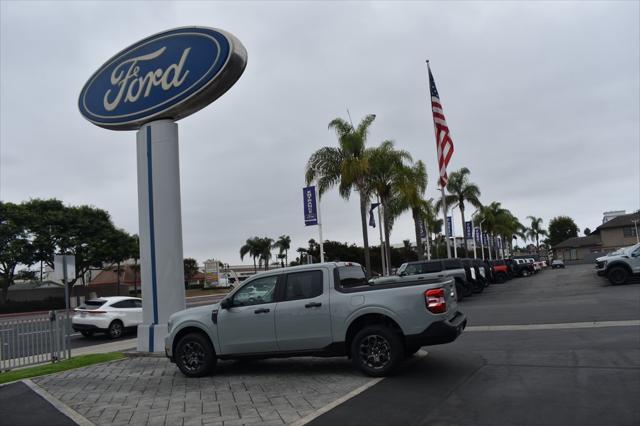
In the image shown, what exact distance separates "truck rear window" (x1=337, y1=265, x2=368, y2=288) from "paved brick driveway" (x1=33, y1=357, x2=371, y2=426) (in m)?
1.41

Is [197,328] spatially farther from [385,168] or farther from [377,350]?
[385,168]

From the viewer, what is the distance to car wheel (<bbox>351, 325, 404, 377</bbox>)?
302 inches

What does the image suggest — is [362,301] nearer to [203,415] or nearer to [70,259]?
[203,415]

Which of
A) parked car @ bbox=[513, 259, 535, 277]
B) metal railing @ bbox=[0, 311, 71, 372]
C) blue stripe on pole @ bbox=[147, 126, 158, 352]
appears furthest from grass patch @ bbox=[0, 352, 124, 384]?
parked car @ bbox=[513, 259, 535, 277]

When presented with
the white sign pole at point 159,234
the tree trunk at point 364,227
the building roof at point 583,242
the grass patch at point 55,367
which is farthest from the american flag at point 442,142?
the building roof at point 583,242

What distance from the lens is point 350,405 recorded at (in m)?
6.50

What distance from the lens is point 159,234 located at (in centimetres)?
1245

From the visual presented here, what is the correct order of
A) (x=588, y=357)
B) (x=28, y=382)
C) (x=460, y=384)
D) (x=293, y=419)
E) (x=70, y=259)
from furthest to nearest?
(x=70, y=259)
(x=28, y=382)
(x=588, y=357)
(x=460, y=384)
(x=293, y=419)

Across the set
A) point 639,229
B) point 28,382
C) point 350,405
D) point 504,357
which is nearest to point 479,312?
point 504,357

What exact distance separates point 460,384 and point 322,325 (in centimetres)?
218

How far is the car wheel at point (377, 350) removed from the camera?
7.68 metres

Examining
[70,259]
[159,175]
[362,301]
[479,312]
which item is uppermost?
[159,175]

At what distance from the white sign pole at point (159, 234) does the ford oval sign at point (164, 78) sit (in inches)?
26.0

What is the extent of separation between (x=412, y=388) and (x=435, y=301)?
4.12 feet
